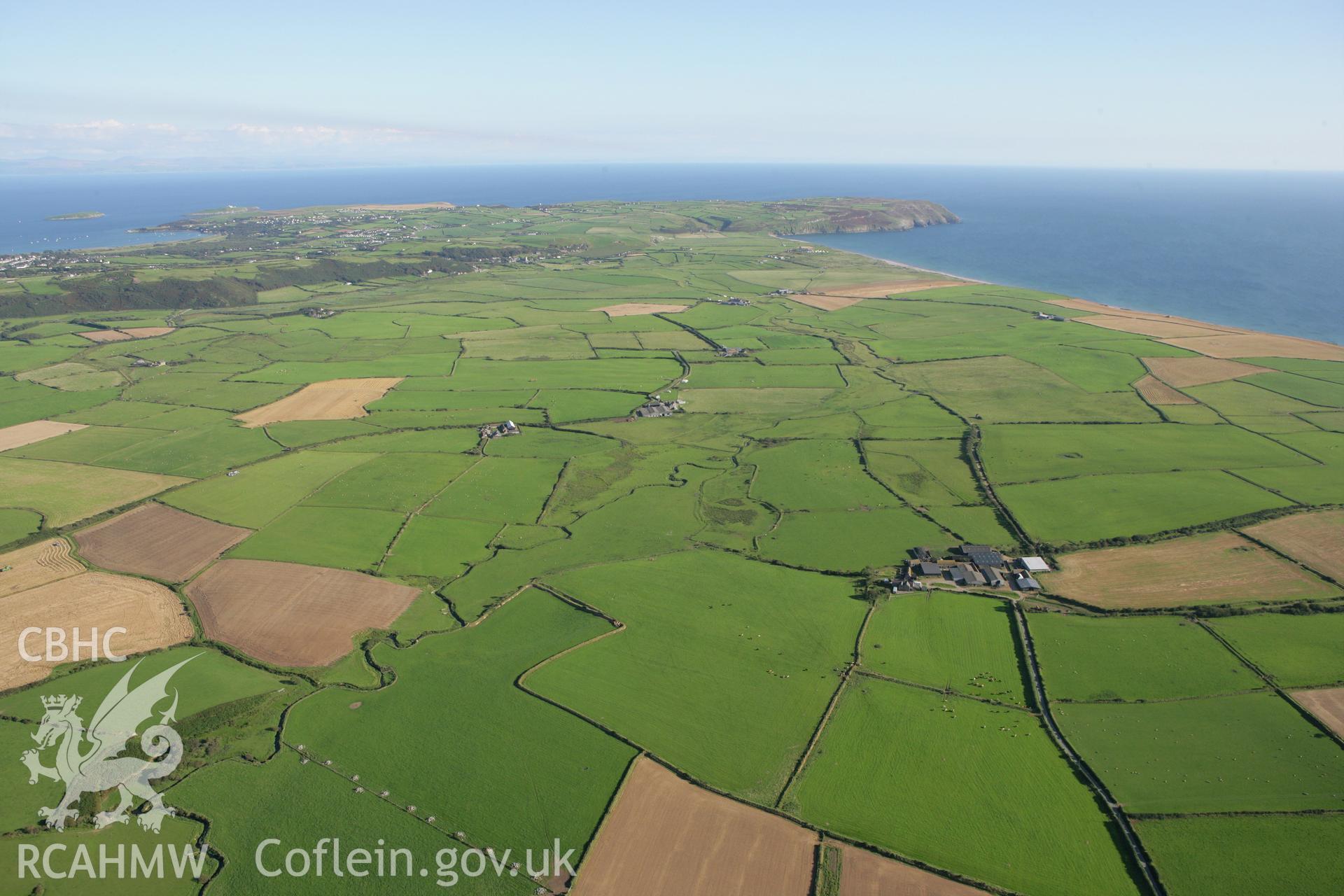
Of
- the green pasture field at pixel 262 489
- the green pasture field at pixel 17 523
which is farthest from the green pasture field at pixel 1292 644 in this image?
the green pasture field at pixel 17 523

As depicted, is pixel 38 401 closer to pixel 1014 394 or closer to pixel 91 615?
pixel 91 615

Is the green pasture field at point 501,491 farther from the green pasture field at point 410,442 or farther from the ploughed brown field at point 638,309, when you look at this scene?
the ploughed brown field at point 638,309

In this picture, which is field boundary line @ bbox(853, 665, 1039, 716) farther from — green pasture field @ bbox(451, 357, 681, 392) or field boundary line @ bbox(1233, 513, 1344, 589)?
green pasture field @ bbox(451, 357, 681, 392)

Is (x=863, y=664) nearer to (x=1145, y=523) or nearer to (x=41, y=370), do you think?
(x=1145, y=523)

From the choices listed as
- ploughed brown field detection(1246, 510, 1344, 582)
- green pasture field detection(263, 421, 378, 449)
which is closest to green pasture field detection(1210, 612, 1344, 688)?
ploughed brown field detection(1246, 510, 1344, 582)

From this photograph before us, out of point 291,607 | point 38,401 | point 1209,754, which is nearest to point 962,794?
point 1209,754

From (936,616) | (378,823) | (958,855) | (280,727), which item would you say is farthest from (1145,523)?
(280,727)
